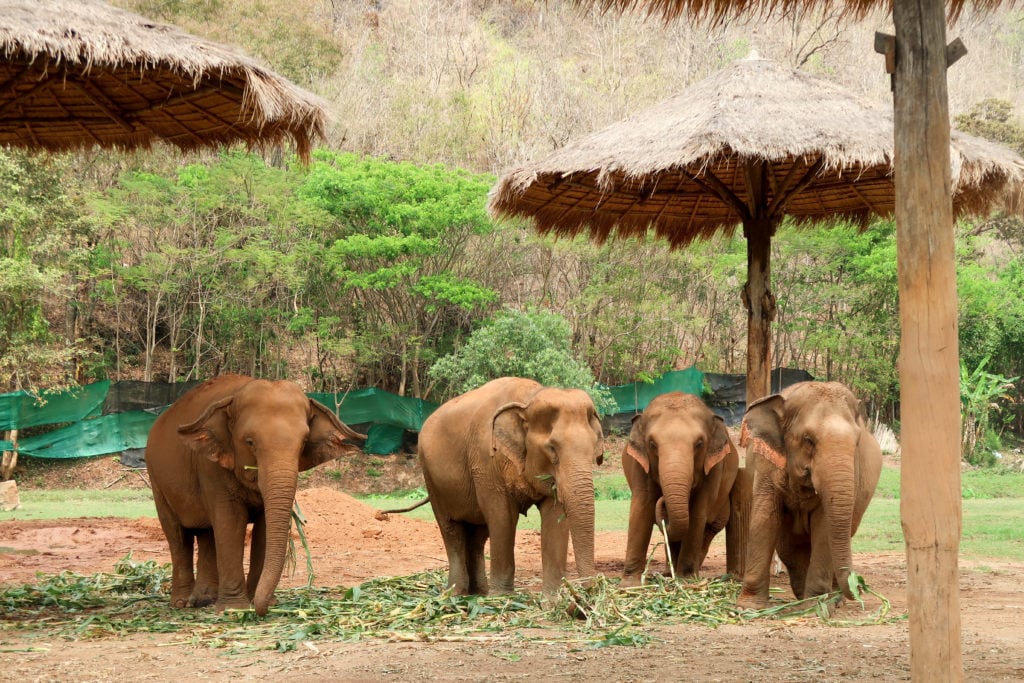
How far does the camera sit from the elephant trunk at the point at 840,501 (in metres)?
7.92

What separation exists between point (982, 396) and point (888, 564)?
15.7 metres

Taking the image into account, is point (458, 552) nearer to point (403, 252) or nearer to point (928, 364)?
point (928, 364)

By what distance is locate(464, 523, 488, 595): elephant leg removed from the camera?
916cm

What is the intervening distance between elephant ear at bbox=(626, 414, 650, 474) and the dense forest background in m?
12.2

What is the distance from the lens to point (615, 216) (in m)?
12.8

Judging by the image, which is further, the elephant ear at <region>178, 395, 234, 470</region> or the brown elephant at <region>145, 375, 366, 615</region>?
the elephant ear at <region>178, 395, 234, 470</region>

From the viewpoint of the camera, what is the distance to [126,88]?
30.0 ft

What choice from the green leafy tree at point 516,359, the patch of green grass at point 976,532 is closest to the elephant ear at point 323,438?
the patch of green grass at point 976,532

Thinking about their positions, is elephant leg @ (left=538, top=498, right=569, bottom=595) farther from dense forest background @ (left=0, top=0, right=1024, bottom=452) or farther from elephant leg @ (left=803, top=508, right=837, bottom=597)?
dense forest background @ (left=0, top=0, right=1024, bottom=452)

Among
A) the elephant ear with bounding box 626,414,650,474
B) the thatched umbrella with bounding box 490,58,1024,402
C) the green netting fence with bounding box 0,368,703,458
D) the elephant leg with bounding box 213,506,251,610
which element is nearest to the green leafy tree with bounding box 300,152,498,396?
the green netting fence with bounding box 0,368,703,458

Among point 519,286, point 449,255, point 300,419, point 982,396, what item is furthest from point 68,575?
point 982,396

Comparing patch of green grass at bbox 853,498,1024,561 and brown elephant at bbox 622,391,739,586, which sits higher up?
brown elephant at bbox 622,391,739,586

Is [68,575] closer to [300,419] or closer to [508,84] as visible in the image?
[300,419]

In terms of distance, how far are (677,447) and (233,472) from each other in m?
3.48
